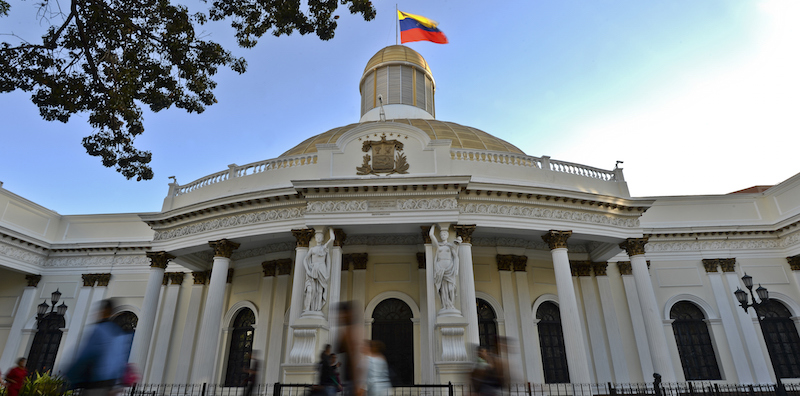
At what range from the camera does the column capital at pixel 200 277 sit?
1695 centimetres

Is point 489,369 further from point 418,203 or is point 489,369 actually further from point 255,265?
point 255,265

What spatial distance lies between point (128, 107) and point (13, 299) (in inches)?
703

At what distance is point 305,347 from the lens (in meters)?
11.2

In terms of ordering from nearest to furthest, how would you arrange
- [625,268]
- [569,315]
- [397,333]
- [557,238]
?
1. [569,315]
2. [557,238]
3. [397,333]
4. [625,268]

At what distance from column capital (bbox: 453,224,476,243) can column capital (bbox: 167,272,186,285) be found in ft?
38.7

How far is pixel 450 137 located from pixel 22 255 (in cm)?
1870

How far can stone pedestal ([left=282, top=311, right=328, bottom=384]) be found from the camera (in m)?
10.9

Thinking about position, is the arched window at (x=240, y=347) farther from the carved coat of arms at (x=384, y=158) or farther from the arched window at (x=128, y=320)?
the carved coat of arms at (x=384, y=158)

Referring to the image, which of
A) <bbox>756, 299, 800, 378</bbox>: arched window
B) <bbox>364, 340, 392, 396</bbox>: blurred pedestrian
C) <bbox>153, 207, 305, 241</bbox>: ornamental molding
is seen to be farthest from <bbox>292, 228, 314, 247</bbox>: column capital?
<bbox>756, 299, 800, 378</bbox>: arched window

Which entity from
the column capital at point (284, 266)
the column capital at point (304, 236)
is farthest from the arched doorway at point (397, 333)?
the column capital at point (304, 236)

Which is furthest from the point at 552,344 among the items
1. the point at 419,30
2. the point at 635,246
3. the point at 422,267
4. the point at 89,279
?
the point at 89,279

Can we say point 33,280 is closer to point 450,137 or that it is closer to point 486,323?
point 450,137

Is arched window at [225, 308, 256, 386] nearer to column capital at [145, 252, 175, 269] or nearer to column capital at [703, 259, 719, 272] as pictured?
column capital at [145, 252, 175, 269]

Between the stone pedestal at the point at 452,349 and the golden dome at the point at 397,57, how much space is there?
1751cm
